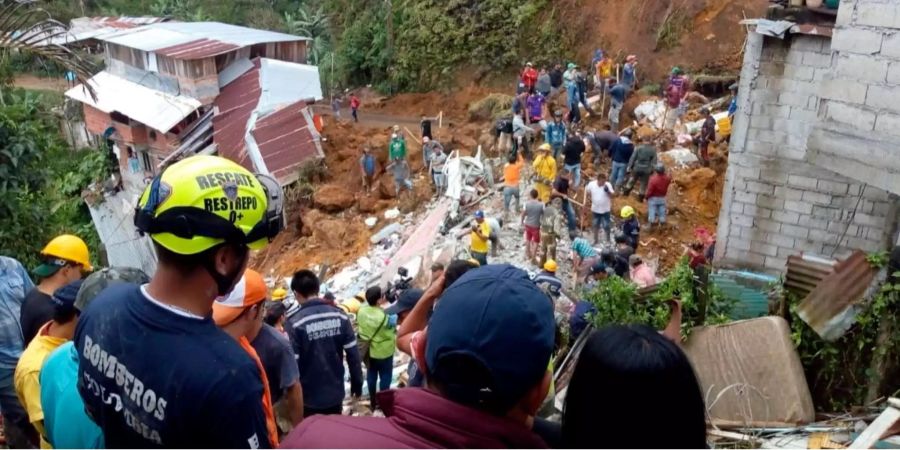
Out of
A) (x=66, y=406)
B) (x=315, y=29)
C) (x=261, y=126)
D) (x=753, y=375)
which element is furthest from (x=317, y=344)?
(x=315, y=29)

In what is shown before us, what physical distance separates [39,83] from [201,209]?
41.2 m

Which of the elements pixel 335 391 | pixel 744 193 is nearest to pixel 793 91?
pixel 744 193

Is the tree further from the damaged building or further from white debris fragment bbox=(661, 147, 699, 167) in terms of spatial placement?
the damaged building

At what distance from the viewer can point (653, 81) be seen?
66.0 feet

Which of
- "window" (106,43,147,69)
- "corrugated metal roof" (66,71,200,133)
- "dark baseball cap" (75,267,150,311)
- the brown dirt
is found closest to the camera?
"dark baseball cap" (75,267,150,311)

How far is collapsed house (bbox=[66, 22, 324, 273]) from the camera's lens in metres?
19.0

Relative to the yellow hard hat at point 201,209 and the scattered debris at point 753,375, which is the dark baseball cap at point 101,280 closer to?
the yellow hard hat at point 201,209

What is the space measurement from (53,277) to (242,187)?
2.71 meters

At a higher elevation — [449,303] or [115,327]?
[449,303]

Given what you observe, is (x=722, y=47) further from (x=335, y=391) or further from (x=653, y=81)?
(x=335, y=391)

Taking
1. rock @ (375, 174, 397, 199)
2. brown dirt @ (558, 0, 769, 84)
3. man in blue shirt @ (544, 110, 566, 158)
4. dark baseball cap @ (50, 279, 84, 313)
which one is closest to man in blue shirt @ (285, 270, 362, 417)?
dark baseball cap @ (50, 279, 84, 313)

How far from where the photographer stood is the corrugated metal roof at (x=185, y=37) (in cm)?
1905

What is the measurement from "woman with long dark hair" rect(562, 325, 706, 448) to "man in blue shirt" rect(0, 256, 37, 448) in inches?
160

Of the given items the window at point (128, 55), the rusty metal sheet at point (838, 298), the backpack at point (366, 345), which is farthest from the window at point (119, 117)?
the rusty metal sheet at point (838, 298)
